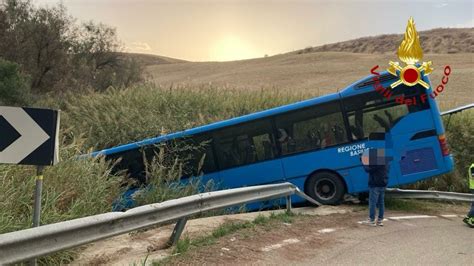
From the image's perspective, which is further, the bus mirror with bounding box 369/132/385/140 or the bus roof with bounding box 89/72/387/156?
the bus roof with bounding box 89/72/387/156

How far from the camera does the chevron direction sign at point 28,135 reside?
4688 millimetres

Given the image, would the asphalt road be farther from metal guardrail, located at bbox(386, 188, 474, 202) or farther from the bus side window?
the bus side window

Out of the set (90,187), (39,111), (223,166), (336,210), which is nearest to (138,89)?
(223,166)

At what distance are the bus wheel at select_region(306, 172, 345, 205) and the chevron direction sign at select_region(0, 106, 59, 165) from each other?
8.69m

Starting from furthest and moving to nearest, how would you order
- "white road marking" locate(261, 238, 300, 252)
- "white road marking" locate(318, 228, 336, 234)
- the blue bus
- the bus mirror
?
the bus mirror → the blue bus → "white road marking" locate(318, 228, 336, 234) → "white road marking" locate(261, 238, 300, 252)

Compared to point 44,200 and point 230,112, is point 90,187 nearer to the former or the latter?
point 44,200

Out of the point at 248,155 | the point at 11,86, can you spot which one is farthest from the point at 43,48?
the point at 248,155

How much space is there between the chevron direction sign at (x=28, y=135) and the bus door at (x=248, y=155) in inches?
331

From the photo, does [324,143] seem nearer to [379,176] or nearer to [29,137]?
[379,176]

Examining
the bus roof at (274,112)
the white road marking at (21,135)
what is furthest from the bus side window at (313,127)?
the white road marking at (21,135)

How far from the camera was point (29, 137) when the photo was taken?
475 cm

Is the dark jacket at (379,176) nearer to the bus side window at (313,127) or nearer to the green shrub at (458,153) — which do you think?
the bus side window at (313,127)

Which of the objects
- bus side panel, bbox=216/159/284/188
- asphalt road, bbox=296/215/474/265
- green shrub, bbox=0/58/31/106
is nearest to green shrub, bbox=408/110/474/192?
bus side panel, bbox=216/159/284/188

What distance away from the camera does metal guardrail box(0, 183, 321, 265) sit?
416 cm
